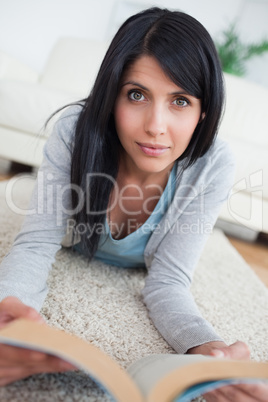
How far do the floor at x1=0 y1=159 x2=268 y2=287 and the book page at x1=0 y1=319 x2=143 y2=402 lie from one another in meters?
1.08

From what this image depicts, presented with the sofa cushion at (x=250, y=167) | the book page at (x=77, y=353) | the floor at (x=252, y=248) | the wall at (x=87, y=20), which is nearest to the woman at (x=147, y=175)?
the book page at (x=77, y=353)

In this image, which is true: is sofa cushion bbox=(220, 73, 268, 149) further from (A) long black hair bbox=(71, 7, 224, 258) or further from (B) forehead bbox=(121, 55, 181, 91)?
(B) forehead bbox=(121, 55, 181, 91)

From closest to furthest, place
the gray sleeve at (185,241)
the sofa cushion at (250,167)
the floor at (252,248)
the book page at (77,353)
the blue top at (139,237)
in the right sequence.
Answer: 1. the book page at (77,353)
2. the gray sleeve at (185,241)
3. the blue top at (139,237)
4. the floor at (252,248)
5. the sofa cushion at (250,167)

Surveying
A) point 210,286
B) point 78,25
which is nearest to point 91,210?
point 210,286

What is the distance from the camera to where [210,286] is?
3.50 feet

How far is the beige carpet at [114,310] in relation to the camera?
1.45 ft

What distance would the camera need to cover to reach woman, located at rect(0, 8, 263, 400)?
651 millimetres

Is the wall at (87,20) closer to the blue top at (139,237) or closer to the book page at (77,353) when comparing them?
the blue top at (139,237)

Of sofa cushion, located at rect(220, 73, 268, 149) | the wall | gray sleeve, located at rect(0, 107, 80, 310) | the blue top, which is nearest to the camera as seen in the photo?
gray sleeve, located at rect(0, 107, 80, 310)

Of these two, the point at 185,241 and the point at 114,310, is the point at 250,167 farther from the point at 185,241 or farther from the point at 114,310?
the point at 114,310

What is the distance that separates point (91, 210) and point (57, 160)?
0.45 ft

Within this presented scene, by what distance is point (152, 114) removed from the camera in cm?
65

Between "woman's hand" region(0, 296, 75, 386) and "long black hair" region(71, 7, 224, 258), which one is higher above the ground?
"long black hair" region(71, 7, 224, 258)

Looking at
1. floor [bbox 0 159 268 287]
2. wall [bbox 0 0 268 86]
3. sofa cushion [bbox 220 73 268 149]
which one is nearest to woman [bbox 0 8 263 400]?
floor [bbox 0 159 268 287]
